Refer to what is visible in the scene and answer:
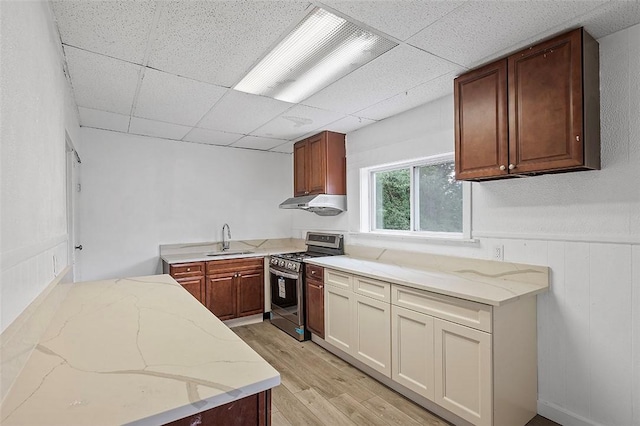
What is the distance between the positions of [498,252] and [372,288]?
99cm

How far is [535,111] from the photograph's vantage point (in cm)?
194

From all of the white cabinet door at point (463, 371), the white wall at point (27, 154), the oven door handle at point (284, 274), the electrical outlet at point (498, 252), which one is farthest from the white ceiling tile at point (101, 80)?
the electrical outlet at point (498, 252)

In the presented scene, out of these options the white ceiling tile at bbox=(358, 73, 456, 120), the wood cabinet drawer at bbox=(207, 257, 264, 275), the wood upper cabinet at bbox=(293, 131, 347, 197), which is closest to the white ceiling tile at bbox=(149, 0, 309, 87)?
the white ceiling tile at bbox=(358, 73, 456, 120)

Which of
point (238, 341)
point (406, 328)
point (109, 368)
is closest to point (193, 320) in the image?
point (238, 341)

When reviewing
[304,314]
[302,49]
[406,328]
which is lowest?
[304,314]

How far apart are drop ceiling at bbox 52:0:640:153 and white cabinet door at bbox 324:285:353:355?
1740 millimetres

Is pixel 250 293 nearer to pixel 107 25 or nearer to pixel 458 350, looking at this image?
pixel 458 350

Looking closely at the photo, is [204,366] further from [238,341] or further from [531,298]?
[531,298]

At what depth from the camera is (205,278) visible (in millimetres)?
3785

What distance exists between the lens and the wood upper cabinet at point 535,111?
1.80 metres

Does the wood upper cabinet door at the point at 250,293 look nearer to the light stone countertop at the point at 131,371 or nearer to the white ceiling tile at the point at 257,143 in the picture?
the white ceiling tile at the point at 257,143

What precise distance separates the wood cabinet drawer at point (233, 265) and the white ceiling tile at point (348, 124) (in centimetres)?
188

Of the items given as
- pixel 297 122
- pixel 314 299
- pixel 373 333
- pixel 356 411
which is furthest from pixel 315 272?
pixel 297 122

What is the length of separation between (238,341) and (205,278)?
281 cm
